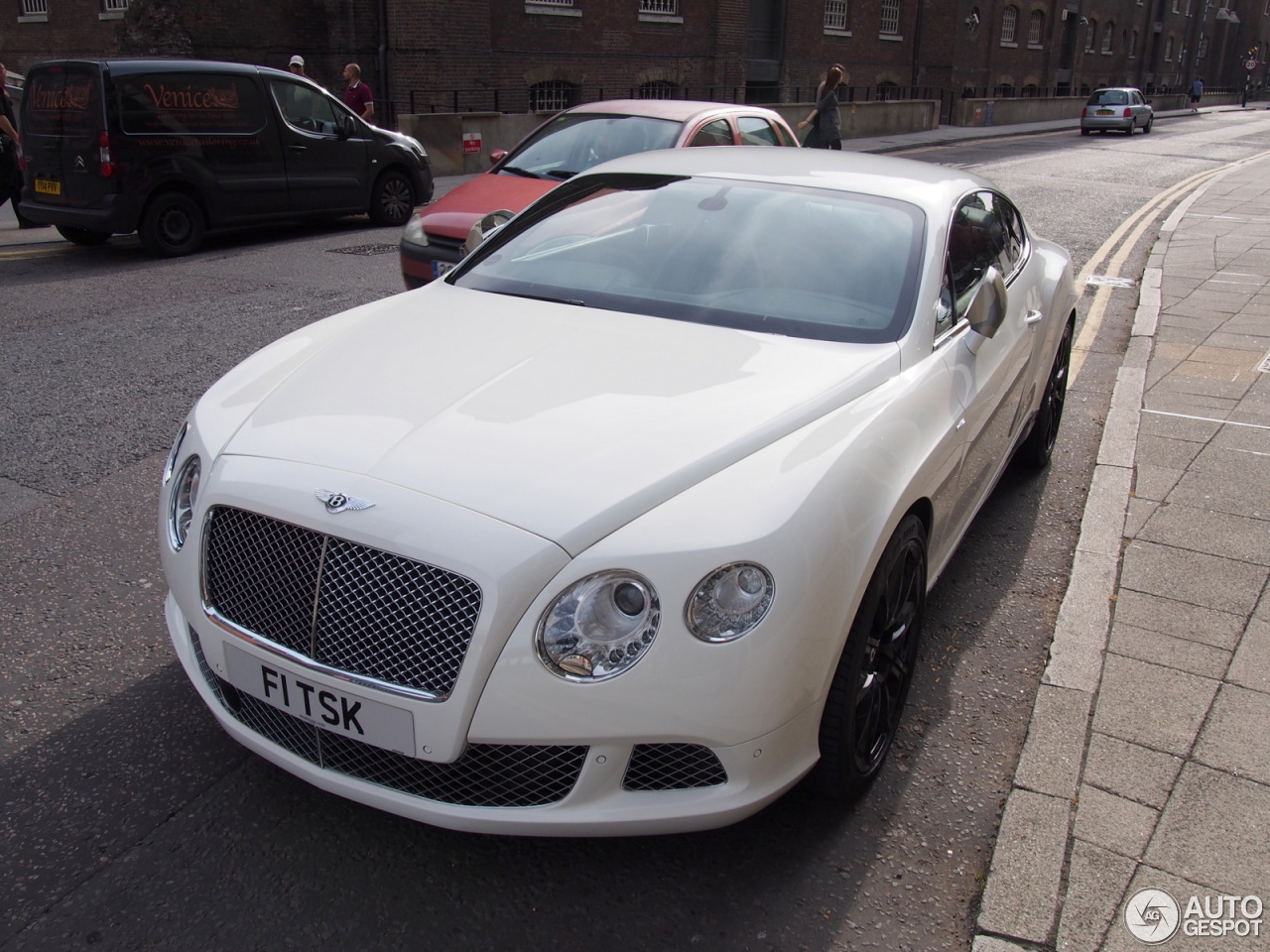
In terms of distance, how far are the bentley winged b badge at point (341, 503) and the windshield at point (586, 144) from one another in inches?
262

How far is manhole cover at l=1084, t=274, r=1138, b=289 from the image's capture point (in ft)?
34.4

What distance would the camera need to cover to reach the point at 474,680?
231 cm

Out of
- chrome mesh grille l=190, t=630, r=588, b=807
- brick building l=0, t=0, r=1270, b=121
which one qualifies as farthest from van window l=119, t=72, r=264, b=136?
brick building l=0, t=0, r=1270, b=121

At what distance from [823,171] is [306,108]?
944cm

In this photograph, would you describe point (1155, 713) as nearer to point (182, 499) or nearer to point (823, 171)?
point (823, 171)

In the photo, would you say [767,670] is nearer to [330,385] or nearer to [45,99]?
[330,385]

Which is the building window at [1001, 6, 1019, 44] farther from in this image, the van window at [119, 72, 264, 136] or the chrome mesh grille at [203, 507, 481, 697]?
the chrome mesh grille at [203, 507, 481, 697]

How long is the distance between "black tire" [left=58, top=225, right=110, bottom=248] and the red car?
15.3ft

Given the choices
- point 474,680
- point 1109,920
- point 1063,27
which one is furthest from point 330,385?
point 1063,27

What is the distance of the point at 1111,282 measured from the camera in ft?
35.0

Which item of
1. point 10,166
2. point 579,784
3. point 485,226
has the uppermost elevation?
point 10,166

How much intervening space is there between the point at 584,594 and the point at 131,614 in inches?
86.3

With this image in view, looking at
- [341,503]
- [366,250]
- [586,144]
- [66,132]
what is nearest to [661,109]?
[586,144]

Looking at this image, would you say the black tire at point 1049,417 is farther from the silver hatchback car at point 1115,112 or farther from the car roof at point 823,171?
the silver hatchback car at point 1115,112
